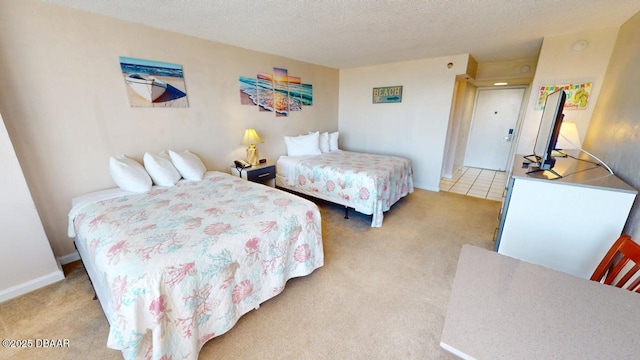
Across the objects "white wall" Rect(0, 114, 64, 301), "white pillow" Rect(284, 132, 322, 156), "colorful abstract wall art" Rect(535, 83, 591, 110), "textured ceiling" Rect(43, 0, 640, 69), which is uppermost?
"textured ceiling" Rect(43, 0, 640, 69)

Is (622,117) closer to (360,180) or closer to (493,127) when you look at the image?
(360,180)

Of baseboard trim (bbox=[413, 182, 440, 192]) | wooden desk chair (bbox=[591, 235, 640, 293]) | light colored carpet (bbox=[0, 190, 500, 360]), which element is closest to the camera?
wooden desk chair (bbox=[591, 235, 640, 293])

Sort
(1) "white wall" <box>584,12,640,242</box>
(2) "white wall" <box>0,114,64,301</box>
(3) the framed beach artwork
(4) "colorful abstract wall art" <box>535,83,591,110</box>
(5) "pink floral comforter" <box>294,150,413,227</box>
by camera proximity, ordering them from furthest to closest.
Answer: (5) "pink floral comforter" <box>294,150,413,227</box> < (4) "colorful abstract wall art" <box>535,83,591,110</box> < (3) the framed beach artwork < (2) "white wall" <box>0,114,64,301</box> < (1) "white wall" <box>584,12,640,242</box>

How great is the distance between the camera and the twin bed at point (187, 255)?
1170 mm

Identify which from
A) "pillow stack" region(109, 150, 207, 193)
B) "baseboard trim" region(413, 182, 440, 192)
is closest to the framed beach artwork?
"pillow stack" region(109, 150, 207, 193)

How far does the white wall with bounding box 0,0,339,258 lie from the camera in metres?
1.93

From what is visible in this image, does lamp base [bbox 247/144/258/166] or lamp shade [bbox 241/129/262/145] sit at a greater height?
lamp shade [bbox 241/129/262/145]

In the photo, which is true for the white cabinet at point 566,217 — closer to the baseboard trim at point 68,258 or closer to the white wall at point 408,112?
the white wall at point 408,112

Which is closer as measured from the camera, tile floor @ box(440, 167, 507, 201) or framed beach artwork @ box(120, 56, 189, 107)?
framed beach artwork @ box(120, 56, 189, 107)

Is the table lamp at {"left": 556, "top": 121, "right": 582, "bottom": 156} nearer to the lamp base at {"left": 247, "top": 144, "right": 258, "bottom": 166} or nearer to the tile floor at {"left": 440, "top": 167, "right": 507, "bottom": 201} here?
the tile floor at {"left": 440, "top": 167, "right": 507, "bottom": 201}

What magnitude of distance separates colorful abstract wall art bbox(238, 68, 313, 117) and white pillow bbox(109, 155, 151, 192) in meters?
1.65

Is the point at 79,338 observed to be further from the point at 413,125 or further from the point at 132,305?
the point at 413,125

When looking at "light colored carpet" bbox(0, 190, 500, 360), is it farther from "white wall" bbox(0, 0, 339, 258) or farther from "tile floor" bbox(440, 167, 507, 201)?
"tile floor" bbox(440, 167, 507, 201)

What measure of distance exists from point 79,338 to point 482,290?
2.35m
